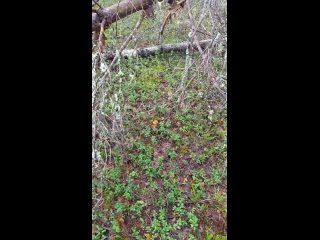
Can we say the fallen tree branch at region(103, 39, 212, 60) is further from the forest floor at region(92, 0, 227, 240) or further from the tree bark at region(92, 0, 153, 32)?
the tree bark at region(92, 0, 153, 32)

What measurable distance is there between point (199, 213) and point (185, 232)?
0.15 meters

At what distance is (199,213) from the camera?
240 centimetres


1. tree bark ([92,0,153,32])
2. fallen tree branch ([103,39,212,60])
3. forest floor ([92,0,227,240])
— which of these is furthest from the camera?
fallen tree branch ([103,39,212,60])

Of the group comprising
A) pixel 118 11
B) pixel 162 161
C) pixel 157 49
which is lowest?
pixel 162 161

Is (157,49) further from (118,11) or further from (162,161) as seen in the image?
(162,161)

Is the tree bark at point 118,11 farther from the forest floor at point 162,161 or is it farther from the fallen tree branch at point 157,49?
the fallen tree branch at point 157,49

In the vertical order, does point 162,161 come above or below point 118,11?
below

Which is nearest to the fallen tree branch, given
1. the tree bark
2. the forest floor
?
the forest floor

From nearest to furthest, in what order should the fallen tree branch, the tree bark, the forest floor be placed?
the forest floor < the tree bark < the fallen tree branch

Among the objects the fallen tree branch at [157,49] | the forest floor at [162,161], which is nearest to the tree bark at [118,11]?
the forest floor at [162,161]

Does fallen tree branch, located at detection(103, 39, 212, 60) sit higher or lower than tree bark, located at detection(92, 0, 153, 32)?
lower

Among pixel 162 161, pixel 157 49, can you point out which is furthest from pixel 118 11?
pixel 162 161

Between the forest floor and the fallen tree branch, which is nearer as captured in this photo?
the forest floor

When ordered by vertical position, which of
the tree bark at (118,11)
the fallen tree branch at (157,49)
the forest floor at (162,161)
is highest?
the tree bark at (118,11)
